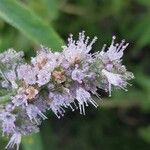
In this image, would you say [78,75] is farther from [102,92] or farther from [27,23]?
[102,92]

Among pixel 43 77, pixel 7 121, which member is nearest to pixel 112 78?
pixel 43 77

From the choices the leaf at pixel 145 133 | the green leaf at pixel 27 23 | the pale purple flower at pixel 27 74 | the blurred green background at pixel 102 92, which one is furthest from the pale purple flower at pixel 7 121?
the leaf at pixel 145 133

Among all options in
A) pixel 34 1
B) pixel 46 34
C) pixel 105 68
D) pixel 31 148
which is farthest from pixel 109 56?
pixel 34 1

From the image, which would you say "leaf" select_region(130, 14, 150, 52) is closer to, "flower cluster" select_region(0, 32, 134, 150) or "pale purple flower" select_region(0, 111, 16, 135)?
"flower cluster" select_region(0, 32, 134, 150)

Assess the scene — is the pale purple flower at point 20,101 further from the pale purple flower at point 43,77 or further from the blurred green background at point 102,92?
the blurred green background at point 102,92

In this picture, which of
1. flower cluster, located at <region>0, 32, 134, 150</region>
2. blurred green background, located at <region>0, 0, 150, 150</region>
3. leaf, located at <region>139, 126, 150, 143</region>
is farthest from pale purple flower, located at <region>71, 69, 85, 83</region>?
leaf, located at <region>139, 126, 150, 143</region>

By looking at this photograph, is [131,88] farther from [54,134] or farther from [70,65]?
[70,65]

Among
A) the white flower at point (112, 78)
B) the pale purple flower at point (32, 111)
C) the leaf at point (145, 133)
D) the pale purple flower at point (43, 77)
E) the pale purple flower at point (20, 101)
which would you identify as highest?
the leaf at point (145, 133)
